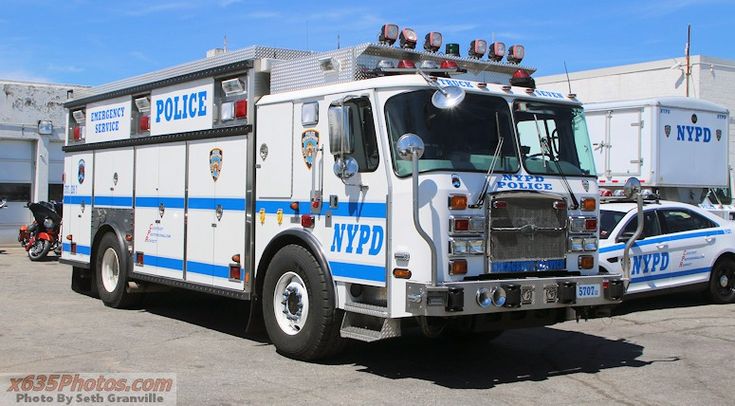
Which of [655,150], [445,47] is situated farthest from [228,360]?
[655,150]

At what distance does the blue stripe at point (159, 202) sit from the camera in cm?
998

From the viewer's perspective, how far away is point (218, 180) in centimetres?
924

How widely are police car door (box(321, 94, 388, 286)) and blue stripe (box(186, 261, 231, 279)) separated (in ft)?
6.26

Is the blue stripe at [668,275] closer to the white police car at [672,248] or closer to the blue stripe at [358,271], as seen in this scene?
the white police car at [672,248]

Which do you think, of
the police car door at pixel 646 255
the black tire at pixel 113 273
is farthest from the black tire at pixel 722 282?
the black tire at pixel 113 273

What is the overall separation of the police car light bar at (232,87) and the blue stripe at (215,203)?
1182 millimetres

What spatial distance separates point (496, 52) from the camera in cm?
890

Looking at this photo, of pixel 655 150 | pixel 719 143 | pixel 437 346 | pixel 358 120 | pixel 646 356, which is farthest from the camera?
pixel 719 143

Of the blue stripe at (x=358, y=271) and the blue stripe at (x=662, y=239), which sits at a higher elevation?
the blue stripe at (x=662, y=239)

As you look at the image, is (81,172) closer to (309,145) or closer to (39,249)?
(309,145)

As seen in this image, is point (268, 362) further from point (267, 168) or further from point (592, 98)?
point (592, 98)

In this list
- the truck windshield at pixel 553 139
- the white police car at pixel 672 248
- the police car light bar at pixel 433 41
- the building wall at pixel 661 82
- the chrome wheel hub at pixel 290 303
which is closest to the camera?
the truck windshield at pixel 553 139

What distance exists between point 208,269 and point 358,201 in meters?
2.80

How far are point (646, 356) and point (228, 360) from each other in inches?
168
